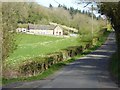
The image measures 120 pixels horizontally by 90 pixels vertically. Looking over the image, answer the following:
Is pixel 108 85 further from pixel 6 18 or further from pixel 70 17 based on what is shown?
pixel 70 17

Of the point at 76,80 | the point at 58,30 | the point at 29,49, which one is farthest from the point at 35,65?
the point at 58,30

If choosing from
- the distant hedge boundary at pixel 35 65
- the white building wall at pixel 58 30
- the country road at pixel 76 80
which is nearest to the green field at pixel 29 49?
the distant hedge boundary at pixel 35 65

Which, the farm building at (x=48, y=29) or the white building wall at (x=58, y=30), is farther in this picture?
the white building wall at (x=58, y=30)

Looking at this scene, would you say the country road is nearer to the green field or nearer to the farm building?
the green field

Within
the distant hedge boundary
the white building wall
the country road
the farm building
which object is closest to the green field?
the distant hedge boundary

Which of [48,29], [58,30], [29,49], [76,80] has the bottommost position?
[29,49]

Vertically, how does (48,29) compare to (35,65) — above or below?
above

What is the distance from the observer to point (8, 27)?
1358 centimetres

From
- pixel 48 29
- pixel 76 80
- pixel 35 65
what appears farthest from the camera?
pixel 48 29

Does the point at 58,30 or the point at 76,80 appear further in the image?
the point at 58,30

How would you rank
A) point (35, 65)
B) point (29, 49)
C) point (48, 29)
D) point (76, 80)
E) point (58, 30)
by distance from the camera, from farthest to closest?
point (48, 29), point (58, 30), point (29, 49), point (35, 65), point (76, 80)

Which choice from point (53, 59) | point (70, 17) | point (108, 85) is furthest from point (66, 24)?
point (108, 85)

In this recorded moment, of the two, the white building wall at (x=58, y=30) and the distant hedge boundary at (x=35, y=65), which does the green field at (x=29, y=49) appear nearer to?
the distant hedge boundary at (x=35, y=65)

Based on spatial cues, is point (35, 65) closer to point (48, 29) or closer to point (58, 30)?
point (58, 30)
